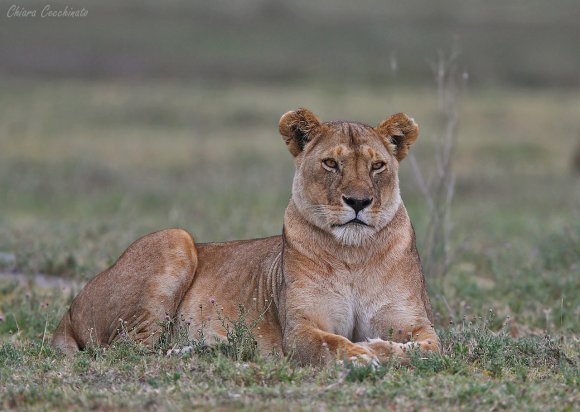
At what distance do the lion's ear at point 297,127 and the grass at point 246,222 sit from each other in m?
1.19

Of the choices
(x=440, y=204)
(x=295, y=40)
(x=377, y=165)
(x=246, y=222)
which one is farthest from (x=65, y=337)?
(x=295, y=40)

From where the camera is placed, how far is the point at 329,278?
703cm

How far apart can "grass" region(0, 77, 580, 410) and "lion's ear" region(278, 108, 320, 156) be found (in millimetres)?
1188

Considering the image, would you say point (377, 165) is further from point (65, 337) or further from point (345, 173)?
point (65, 337)

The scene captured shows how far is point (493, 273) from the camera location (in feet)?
36.9

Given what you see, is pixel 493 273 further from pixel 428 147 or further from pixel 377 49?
pixel 377 49

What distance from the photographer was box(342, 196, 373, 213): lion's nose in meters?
6.70

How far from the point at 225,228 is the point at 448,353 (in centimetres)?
631

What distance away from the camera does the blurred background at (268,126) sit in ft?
37.9

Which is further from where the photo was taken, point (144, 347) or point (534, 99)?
point (534, 99)

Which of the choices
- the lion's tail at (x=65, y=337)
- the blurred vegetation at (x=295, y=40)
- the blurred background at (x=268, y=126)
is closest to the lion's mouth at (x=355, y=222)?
the lion's tail at (x=65, y=337)

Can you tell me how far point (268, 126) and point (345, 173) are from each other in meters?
20.7

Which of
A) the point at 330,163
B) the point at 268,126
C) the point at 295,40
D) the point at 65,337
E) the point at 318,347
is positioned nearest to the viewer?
the point at 318,347

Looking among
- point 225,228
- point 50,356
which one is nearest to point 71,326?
point 50,356
